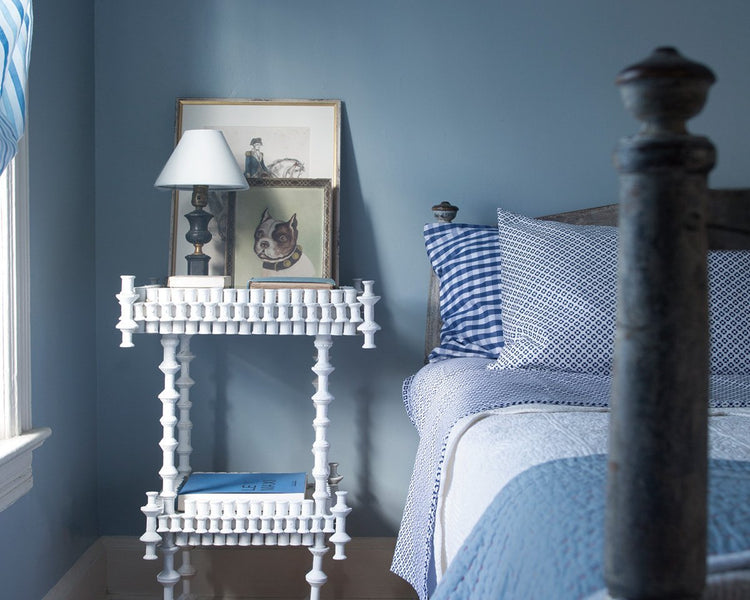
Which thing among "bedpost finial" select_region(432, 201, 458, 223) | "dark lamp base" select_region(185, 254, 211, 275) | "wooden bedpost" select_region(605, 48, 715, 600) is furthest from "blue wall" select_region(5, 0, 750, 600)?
"wooden bedpost" select_region(605, 48, 715, 600)

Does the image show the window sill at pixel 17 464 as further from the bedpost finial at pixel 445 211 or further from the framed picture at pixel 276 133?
the bedpost finial at pixel 445 211

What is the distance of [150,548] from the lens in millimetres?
2023

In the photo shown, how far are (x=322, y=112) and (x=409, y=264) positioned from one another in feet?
1.74

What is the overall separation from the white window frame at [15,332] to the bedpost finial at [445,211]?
1109mm

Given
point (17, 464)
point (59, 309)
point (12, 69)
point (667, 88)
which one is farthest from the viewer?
point (59, 309)

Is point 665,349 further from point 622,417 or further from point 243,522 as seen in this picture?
point 243,522

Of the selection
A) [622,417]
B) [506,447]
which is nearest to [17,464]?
[506,447]

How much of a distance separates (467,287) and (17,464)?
1.19 meters

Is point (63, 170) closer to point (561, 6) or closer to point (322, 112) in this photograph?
point (322, 112)

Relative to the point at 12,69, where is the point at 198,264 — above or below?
below

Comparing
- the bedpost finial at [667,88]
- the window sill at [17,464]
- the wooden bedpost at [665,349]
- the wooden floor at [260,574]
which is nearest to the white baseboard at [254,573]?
the wooden floor at [260,574]

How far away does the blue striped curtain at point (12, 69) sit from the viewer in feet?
4.64

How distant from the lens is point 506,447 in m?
1.20

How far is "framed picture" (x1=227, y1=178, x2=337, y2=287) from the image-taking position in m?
2.39
